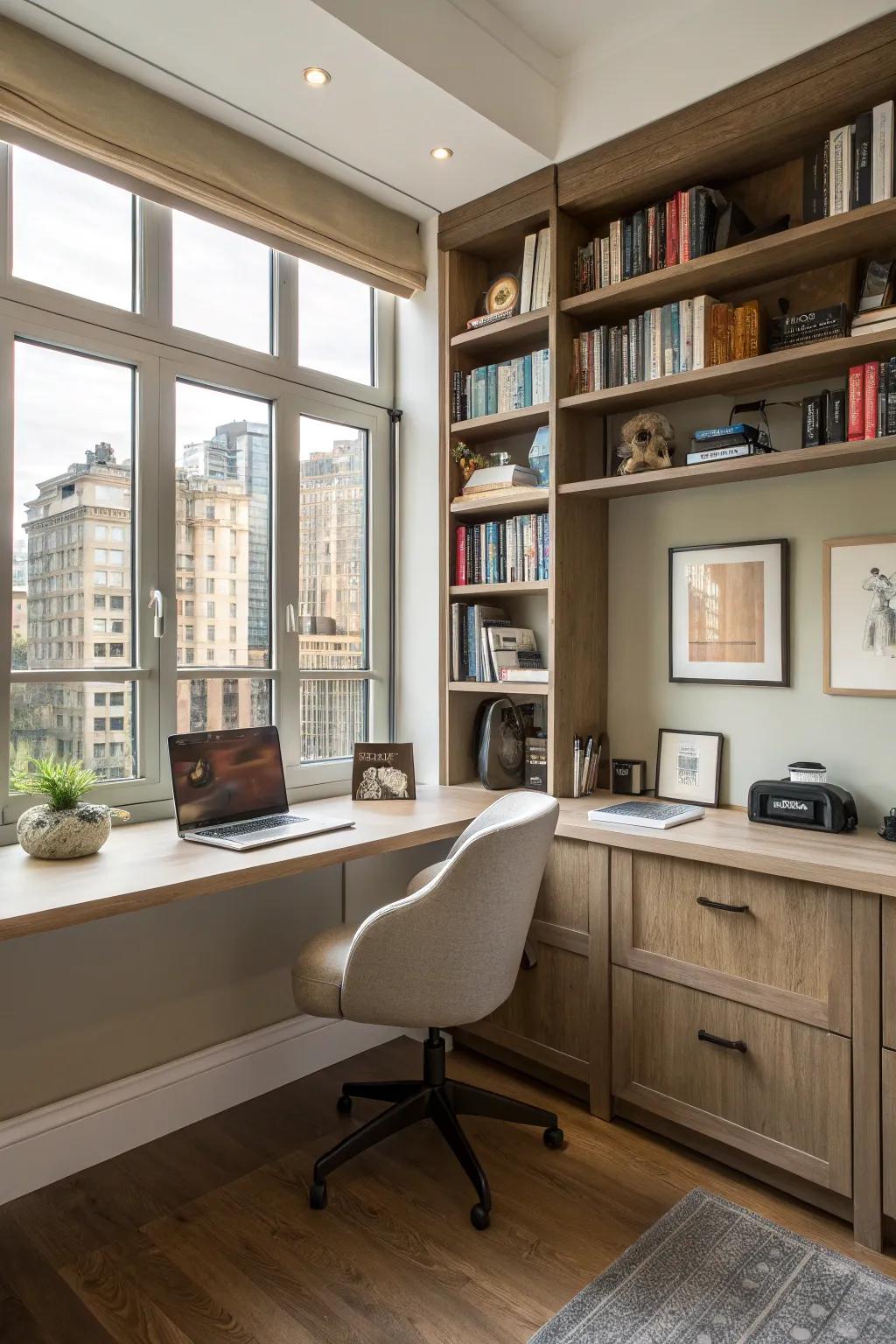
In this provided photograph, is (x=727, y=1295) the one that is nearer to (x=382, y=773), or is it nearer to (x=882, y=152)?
(x=382, y=773)

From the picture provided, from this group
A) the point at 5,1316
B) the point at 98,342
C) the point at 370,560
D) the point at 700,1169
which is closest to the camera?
the point at 5,1316

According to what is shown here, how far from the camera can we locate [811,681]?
2.34 m

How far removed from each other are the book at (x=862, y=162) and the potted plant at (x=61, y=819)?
7.54 feet

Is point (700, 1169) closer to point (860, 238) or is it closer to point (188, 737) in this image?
point (188, 737)

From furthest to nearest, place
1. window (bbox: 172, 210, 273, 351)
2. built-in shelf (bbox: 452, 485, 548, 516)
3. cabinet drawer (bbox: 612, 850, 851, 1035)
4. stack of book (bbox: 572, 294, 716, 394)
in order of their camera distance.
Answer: built-in shelf (bbox: 452, 485, 548, 516) → window (bbox: 172, 210, 273, 351) → stack of book (bbox: 572, 294, 716, 394) → cabinet drawer (bbox: 612, 850, 851, 1035)

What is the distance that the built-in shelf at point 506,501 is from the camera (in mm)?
2641

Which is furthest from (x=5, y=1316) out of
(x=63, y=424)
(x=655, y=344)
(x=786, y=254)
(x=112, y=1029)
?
(x=786, y=254)

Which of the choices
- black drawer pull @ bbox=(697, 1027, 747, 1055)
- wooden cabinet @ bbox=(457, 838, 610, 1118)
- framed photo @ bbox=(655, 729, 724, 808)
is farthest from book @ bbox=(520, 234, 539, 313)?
black drawer pull @ bbox=(697, 1027, 747, 1055)

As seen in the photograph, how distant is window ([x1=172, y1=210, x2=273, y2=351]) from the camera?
2449 mm

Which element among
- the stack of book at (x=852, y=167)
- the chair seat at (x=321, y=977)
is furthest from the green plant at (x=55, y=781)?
the stack of book at (x=852, y=167)

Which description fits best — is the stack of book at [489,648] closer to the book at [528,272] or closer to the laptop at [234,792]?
the laptop at [234,792]

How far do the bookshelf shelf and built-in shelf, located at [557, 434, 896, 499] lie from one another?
594 mm

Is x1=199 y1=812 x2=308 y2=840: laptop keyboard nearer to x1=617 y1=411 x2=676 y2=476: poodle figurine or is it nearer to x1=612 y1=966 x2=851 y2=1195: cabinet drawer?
→ x1=612 y1=966 x2=851 y2=1195: cabinet drawer

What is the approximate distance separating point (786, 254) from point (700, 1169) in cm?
230
